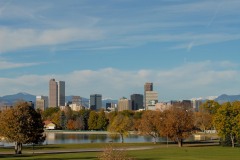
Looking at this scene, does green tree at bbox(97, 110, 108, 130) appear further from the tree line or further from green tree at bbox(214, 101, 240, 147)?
green tree at bbox(214, 101, 240, 147)

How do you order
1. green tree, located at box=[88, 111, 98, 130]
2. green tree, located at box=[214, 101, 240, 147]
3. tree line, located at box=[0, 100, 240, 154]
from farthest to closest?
1. green tree, located at box=[88, 111, 98, 130]
2. green tree, located at box=[214, 101, 240, 147]
3. tree line, located at box=[0, 100, 240, 154]

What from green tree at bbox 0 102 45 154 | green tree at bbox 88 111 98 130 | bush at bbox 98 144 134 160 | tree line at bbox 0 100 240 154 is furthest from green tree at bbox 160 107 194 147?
green tree at bbox 88 111 98 130

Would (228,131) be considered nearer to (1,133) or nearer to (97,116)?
(1,133)

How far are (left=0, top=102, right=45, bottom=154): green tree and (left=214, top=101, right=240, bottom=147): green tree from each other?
34.2 meters

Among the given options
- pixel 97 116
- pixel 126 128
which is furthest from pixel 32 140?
pixel 97 116

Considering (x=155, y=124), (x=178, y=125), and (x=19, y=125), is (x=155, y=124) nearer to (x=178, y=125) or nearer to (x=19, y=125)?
(x=178, y=125)

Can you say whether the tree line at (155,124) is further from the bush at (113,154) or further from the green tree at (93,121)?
the green tree at (93,121)

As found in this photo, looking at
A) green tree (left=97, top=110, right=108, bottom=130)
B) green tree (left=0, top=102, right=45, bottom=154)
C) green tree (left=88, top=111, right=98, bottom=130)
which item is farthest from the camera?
green tree (left=88, top=111, right=98, bottom=130)

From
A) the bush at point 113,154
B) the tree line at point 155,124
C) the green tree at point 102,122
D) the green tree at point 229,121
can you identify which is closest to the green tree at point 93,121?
the green tree at point 102,122

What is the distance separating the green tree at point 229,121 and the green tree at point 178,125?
5.12 m

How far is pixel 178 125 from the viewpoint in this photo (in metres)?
84.6

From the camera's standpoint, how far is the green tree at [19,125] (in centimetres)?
6167

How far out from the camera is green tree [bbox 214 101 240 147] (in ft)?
265

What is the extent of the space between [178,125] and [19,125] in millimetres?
32637
